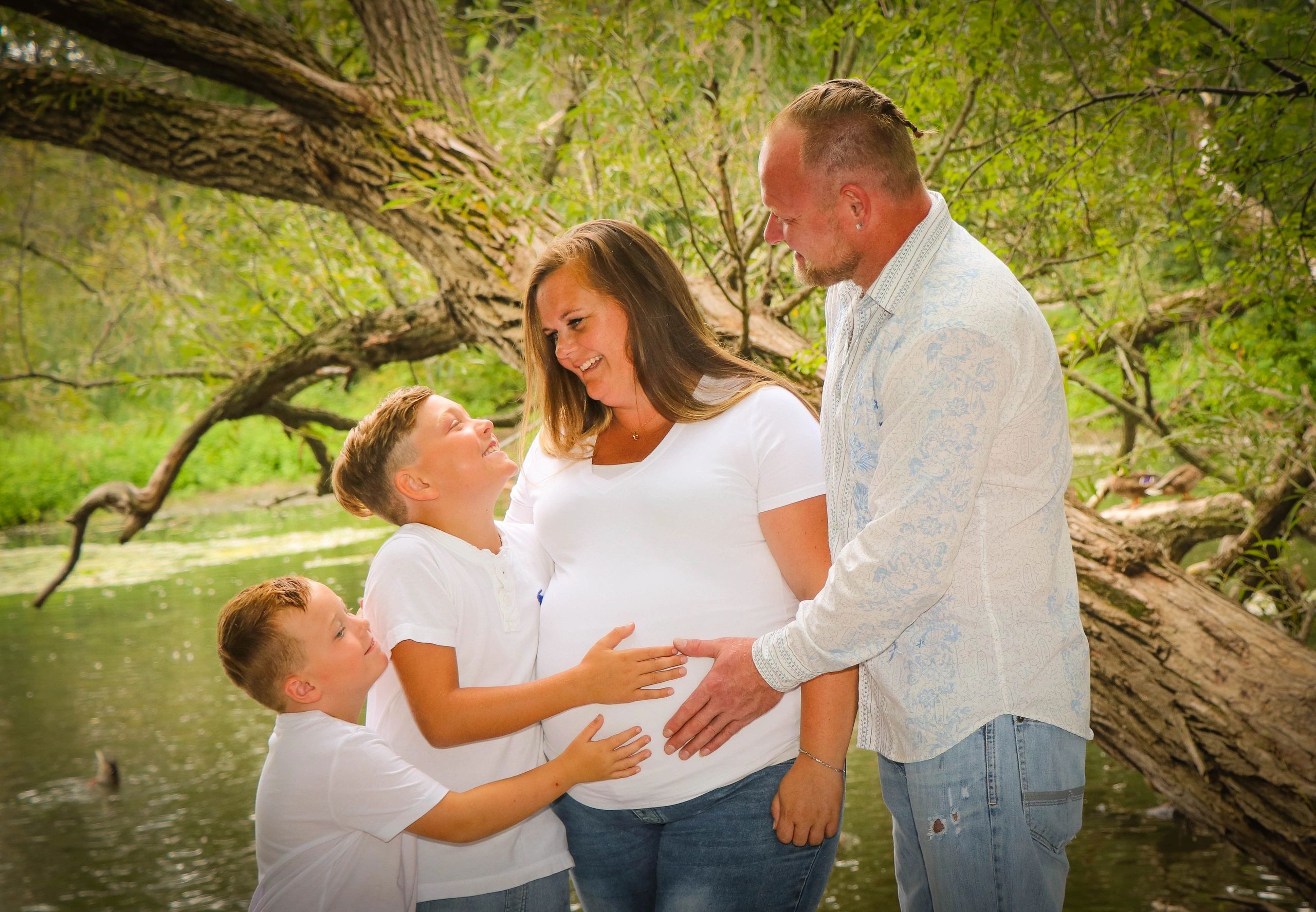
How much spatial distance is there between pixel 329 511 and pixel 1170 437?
500 inches

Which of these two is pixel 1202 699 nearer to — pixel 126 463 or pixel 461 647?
pixel 461 647

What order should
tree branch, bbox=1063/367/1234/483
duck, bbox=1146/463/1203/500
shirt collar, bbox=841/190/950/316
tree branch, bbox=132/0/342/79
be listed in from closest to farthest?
shirt collar, bbox=841/190/950/316
tree branch, bbox=132/0/342/79
tree branch, bbox=1063/367/1234/483
duck, bbox=1146/463/1203/500

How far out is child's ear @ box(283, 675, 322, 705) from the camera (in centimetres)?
161

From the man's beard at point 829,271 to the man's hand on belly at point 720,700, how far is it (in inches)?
22.6

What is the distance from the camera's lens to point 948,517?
4.34ft

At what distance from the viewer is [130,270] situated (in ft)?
19.4

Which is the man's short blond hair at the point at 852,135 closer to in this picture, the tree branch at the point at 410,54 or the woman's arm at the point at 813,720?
the woman's arm at the point at 813,720

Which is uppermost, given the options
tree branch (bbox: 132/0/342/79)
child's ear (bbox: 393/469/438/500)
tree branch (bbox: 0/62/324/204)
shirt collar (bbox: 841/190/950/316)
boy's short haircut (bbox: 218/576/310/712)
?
tree branch (bbox: 132/0/342/79)

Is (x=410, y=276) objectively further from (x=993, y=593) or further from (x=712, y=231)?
(x=993, y=593)

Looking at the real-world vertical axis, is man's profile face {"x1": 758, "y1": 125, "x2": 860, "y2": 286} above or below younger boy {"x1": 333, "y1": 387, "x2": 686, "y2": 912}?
above

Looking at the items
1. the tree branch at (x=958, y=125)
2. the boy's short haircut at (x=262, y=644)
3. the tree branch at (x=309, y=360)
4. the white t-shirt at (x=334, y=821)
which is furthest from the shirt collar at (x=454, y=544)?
the tree branch at (x=309, y=360)

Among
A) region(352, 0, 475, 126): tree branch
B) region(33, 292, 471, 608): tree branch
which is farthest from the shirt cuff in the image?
region(33, 292, 471, 608): tree branch

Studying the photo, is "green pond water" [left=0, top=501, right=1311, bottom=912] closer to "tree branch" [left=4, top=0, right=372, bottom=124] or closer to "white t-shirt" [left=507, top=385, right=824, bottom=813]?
"white t-shirt" [left=507, top=385, right=824, bottom=813]

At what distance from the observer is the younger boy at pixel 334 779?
60.5 inches
